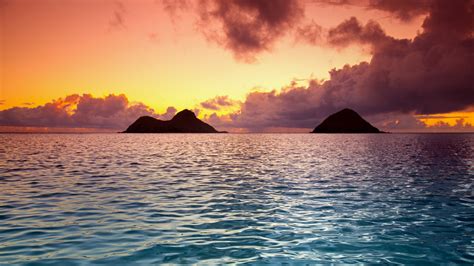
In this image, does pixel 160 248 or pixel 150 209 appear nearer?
pixel 160 248

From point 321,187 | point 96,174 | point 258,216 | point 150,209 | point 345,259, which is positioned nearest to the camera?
point 345,259

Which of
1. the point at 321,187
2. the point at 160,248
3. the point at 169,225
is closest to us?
the point at 160,248

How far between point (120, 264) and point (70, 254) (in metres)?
2.17

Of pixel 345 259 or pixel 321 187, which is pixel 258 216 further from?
pixel 321 187

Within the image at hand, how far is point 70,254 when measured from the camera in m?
12.1

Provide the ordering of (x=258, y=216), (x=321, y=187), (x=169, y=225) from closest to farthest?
(x=169, y=225), (x=258, y=216), (x=321, y=187)

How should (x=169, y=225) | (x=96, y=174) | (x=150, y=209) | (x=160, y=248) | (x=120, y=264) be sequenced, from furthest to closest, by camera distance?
(x=96, y=174) → (x=150, y=209) → (x=169, y=225) → (x=160, y=248) → (x=120, y=264)

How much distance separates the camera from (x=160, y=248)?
12875mm

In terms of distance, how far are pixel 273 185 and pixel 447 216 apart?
1341cm

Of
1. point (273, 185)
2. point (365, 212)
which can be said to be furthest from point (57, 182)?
point (365, 212)

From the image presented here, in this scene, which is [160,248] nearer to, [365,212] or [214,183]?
[365,212]

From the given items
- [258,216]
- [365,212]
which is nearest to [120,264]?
[258,216]

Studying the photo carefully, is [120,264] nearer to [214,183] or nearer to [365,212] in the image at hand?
[365,212]

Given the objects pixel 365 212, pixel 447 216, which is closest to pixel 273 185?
pixel 365 212
